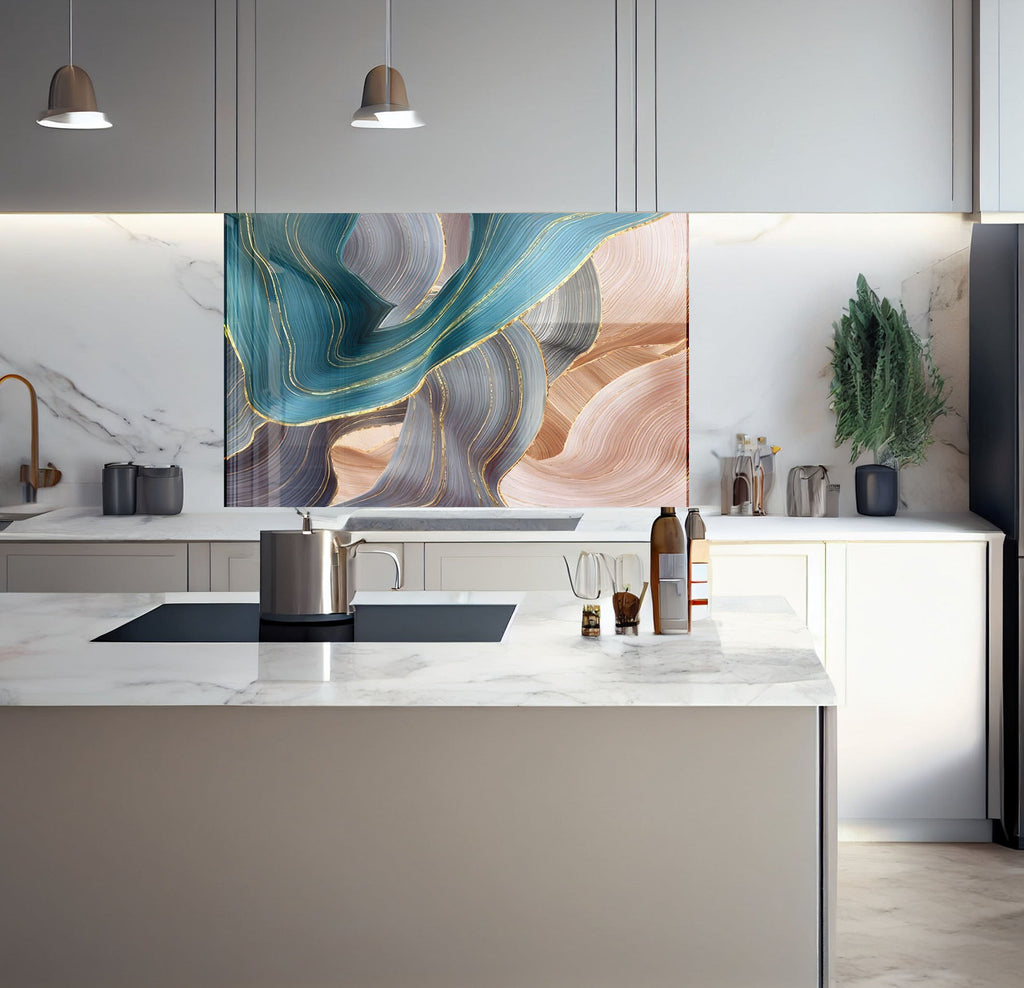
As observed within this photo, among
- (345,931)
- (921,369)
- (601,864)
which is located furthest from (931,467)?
(345,931)

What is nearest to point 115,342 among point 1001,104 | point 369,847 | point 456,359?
point 456,359

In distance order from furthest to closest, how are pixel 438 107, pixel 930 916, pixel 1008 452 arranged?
1. pixel 438 107
2. pixel 1008 452
3. pixel 930 916

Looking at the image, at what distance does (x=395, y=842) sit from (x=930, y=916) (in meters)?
1.81

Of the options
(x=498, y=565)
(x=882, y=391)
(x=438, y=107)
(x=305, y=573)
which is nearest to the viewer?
(x=305, y=573)

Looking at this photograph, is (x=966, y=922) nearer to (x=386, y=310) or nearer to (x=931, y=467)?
(x=931, y=467)

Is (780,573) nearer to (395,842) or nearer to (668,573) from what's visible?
(668,573)

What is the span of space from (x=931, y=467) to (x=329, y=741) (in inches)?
117

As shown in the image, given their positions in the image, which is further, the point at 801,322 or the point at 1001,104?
the point at 801,322

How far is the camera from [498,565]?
3688mm

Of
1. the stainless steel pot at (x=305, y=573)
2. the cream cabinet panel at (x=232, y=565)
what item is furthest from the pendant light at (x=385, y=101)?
the cream cabinet panel at (x=232, y=565)

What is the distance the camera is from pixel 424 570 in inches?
146

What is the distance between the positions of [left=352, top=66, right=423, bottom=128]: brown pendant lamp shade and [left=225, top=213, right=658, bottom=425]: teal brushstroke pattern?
1.32 m

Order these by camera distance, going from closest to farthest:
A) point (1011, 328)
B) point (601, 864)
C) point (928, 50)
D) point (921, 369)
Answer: point (601, 864), point (1011, 328), point (928, 50), point (921, 369)

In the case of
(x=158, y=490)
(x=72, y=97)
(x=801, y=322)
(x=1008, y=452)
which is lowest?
(x=158, y=490)
